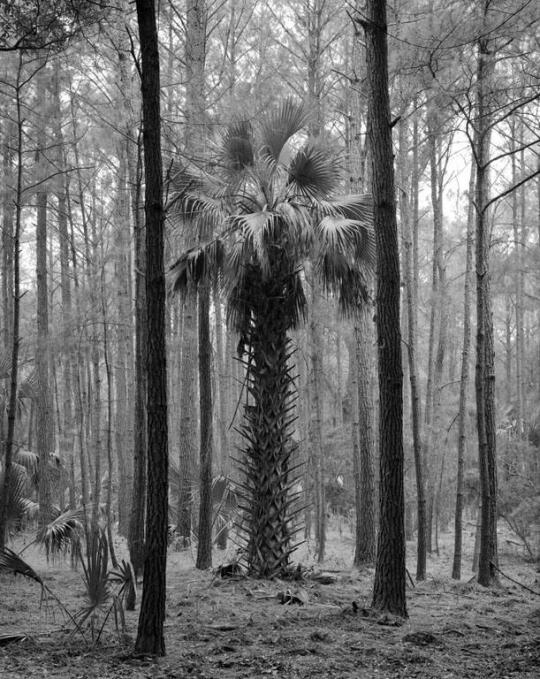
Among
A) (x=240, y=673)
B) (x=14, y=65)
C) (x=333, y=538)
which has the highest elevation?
(x=14, y=65)

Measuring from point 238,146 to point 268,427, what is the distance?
11.6 feet

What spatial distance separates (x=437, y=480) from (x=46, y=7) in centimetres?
1546

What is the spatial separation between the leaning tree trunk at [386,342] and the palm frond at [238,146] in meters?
2.48

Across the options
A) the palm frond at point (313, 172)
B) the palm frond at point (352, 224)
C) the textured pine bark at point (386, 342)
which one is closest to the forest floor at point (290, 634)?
the textured pine bark at point (386, 342)

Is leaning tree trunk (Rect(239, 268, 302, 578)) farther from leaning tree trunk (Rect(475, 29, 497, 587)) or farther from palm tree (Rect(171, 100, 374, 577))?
leaning tree trunk (Rect(475, 29, 497, 587))

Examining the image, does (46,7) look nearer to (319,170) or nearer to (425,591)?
(319,170)

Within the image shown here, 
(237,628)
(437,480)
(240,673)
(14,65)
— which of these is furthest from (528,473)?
(14,65)

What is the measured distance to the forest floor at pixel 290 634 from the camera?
15.8ft

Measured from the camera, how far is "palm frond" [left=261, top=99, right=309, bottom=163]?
8.84m

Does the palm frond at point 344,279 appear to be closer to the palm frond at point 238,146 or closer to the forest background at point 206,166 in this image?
the forest background at point 206,166

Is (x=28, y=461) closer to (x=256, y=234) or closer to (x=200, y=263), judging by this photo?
(x=200, y=263)

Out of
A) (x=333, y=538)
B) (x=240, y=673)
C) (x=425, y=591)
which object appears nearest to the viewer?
(x=240, y=673)

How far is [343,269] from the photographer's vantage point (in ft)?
29.3

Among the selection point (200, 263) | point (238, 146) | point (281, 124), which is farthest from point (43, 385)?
point (281, 124)
